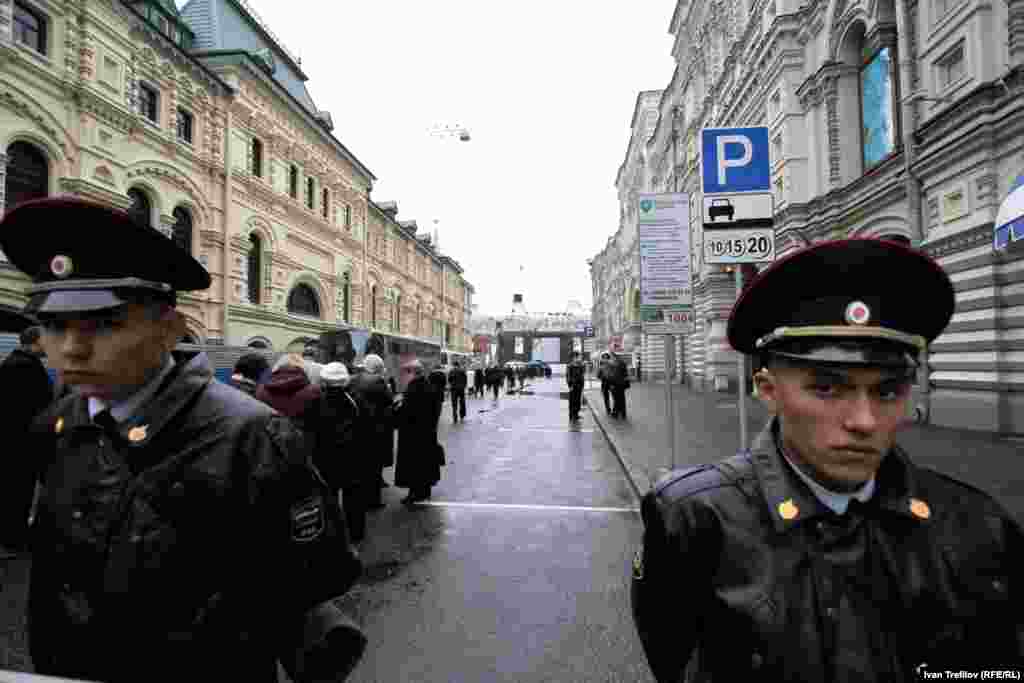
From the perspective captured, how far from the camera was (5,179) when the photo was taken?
13.1 m

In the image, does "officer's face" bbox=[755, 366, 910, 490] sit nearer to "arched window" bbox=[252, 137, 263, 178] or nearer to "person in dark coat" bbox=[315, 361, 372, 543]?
"person in dark coat" bbox=[315, 361, 372, 543]

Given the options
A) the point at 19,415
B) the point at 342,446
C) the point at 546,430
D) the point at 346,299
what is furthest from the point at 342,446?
the point at 346,299

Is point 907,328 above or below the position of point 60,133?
below

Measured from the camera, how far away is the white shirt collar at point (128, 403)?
1.42 m

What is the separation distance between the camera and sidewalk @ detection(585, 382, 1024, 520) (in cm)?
624

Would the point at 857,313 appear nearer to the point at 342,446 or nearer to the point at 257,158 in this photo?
the point at 342,446

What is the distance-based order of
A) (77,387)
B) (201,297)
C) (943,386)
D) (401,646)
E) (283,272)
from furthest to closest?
(283,272), (201,297), (943,386), (401,646), (77,387)

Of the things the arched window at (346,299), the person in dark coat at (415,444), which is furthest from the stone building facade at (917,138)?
the arched window at (346,299)

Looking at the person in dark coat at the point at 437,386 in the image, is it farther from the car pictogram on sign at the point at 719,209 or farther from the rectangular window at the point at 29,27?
the rectangular window at the point at 29,27

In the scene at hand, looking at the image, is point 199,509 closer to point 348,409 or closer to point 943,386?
point 348,409

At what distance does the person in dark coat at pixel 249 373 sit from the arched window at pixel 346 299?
27.6 meters

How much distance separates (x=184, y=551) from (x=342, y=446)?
4.10 meters

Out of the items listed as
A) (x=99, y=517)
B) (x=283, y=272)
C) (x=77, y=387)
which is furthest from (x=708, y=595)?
(x=283, y=272)

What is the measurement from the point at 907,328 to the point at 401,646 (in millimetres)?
3157
